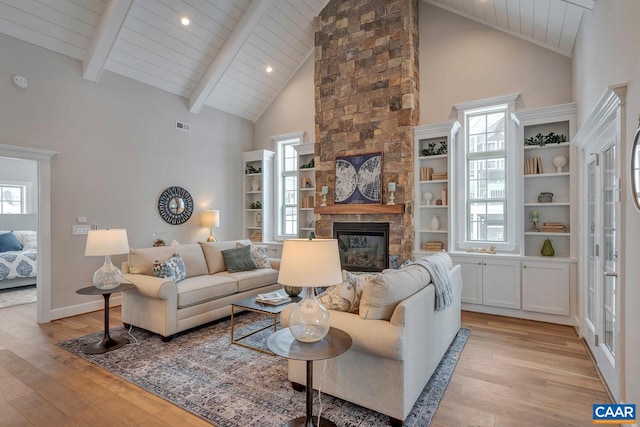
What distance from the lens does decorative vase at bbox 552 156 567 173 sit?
4402mm

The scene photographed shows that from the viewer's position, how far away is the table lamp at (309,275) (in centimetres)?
195

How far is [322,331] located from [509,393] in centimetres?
166

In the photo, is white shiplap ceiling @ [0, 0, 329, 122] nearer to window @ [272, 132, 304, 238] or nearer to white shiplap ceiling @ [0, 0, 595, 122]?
white shiplap ceiling @ [0, 0, 595, 122]

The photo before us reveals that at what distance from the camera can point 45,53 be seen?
4.44m

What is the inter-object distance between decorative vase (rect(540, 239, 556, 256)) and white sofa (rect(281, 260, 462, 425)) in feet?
8.84

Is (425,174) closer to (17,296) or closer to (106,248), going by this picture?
(106,248)

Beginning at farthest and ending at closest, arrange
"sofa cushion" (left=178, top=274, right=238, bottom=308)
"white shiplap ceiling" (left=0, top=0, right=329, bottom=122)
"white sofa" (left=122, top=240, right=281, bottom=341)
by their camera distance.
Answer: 1. "white shiplap ceiling" (left=0, top=0, right=329, bottom=122)
2. "sofa cushion" (left=178, top=274, right=238, bottom=308)
3. "white sofa" (left=122, top=240, right=281, bottom=341)

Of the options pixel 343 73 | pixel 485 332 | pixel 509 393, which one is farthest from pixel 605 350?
pixel 343 73

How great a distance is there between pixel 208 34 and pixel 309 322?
16.8 ft

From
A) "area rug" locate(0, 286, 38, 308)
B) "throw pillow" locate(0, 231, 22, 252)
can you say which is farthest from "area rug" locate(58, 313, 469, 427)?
"throw pillow" locate(0, 231, 22, 252)

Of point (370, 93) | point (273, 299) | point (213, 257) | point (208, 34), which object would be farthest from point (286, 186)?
point (273, 299)

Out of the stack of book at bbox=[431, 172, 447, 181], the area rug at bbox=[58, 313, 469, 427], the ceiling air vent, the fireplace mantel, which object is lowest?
the area rug at bbox=[58, 313, 469, 427]

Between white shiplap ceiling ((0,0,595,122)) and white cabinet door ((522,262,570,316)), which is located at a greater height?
white shiplap ceiling ((0,0,595,122))

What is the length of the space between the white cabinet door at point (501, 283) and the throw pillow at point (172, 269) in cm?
397
